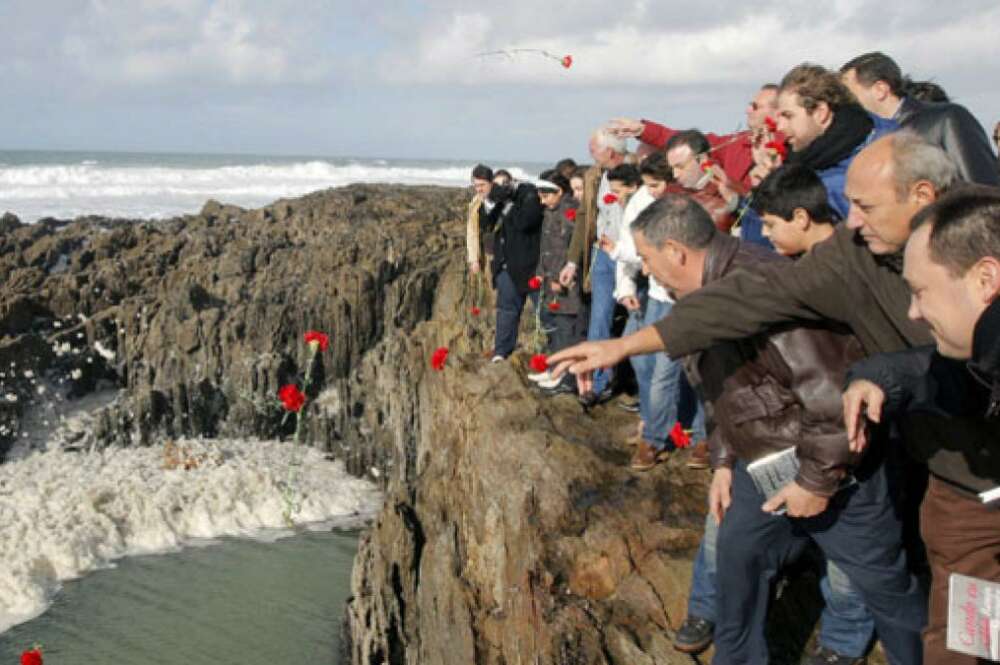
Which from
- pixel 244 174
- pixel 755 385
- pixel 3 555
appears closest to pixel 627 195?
pixel 755 385

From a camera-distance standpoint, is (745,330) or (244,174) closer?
(745,330)

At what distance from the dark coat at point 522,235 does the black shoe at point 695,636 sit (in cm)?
554

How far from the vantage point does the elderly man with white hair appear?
7.50m

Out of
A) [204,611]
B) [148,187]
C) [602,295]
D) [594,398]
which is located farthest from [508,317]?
[148,187]

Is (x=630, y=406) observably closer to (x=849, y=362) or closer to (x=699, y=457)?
(x=699, y=457)

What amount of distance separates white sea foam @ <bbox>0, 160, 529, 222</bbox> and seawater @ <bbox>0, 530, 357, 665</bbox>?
1213 inches

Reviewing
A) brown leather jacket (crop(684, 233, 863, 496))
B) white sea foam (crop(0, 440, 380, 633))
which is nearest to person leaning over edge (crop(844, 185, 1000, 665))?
brown leather jacket (crop(684, 233, 863, 496))

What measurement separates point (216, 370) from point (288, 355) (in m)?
1.37

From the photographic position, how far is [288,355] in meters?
16.2

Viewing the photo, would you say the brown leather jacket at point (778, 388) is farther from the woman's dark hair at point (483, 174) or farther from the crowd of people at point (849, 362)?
the woman's dark hair at point (483, 174)

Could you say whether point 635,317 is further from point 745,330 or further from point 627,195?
point 745,330

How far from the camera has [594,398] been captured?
7293 millimetres

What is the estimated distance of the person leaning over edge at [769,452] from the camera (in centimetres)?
317

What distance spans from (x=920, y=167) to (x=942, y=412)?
812 mm
